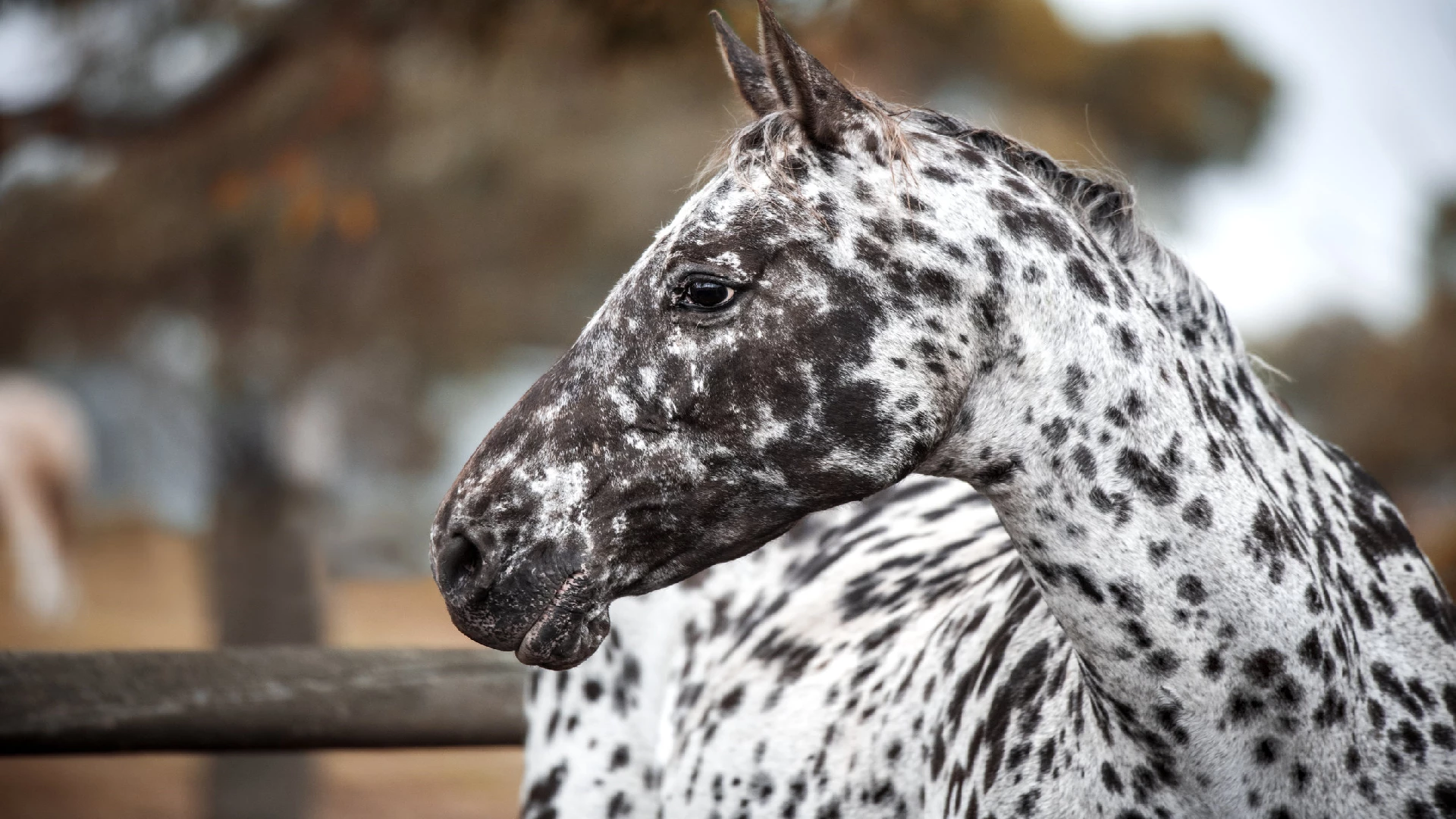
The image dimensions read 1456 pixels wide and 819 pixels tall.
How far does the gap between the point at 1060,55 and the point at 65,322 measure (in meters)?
6.87

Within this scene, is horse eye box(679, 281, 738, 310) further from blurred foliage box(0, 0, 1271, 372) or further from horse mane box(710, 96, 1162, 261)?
blurred foliage box(0, 0, 1271, 372)

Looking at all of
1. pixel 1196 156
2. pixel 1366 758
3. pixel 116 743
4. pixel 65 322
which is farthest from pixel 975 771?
pixel 1196 156

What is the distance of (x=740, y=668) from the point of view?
8.21ft

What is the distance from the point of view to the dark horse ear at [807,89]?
144cm

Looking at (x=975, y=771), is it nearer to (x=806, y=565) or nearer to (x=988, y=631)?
(x=988, y=631)

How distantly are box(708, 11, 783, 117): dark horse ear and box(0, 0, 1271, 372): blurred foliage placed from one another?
2.73m

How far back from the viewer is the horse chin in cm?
151

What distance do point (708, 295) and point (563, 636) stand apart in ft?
1.65

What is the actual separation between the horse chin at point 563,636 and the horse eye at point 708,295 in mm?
433

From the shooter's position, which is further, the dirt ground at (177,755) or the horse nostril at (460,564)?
the dirt ground at (177,755)

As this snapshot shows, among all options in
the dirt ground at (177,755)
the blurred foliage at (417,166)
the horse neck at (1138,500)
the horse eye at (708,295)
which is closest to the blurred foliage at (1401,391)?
the blurred foliage at (417,166)

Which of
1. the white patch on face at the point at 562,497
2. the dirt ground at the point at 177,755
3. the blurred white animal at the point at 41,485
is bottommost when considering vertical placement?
the dirt ground at the point at 177,755

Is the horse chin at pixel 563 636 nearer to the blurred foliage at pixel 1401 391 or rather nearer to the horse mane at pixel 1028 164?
the horse mane at pixel 1028 164

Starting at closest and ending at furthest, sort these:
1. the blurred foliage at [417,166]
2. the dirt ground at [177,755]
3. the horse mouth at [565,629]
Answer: the horse mouth at [565,629], the blurred foliage at [417,166], the dirt ground at [177,755]
